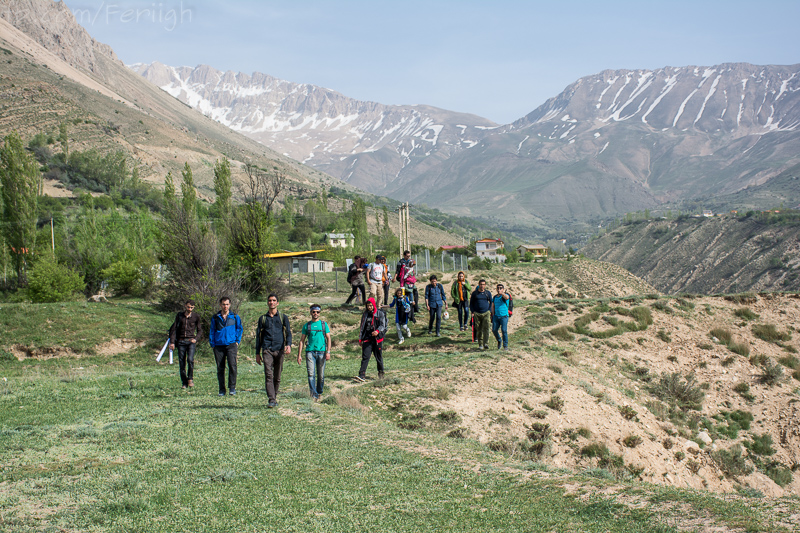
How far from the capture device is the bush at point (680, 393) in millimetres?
17750

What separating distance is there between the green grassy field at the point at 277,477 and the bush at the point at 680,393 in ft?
33.8

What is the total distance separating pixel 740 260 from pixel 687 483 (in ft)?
379

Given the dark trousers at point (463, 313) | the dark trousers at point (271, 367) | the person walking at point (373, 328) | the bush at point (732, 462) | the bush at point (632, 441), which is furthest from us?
the dark trousers at point (463, 313)

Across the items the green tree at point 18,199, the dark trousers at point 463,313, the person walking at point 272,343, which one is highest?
the green tree at point 18,199

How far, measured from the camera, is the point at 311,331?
11.8 m

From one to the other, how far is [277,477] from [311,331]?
194 inches

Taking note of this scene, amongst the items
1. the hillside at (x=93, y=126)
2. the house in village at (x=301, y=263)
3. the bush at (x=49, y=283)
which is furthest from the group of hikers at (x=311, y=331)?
the hillside at (x=93, y=126)

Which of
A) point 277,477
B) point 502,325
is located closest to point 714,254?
point 502,325

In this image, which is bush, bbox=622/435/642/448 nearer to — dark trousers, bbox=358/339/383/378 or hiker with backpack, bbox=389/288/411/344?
dark trousers, bbox=358/339/383/378

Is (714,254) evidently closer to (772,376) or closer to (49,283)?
(772,376)

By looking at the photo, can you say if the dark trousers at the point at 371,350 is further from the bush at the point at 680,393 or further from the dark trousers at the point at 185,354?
the bush at the point at 680,393

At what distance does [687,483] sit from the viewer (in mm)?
12727

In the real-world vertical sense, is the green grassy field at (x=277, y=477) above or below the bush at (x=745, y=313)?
above

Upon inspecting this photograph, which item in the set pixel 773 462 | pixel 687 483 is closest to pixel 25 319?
pixel 687 483
